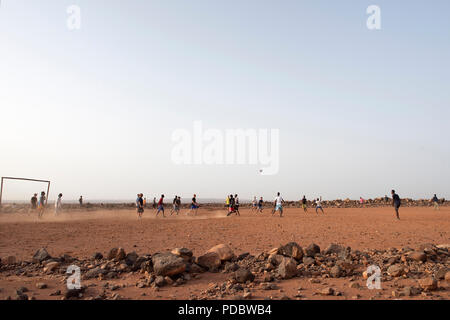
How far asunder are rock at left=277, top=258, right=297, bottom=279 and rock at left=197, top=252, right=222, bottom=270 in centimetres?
162

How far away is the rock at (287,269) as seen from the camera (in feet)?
22.5

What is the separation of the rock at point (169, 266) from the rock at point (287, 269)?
2.24 m

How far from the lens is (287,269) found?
6.89 metres

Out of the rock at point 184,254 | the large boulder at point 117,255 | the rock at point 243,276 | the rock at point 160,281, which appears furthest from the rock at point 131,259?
the rock at point 243,276

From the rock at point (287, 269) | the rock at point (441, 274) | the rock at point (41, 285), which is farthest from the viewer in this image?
the rock at point (287, 269)

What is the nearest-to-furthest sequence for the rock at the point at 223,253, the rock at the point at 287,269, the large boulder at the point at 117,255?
the rock at the point at 287,269 < the rock at the point at 223,253 < the large boulder at the point at 117,255

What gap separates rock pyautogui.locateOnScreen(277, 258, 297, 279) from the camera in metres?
6.85

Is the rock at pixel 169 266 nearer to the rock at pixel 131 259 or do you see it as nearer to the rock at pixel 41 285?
the rock at pixel 131 259

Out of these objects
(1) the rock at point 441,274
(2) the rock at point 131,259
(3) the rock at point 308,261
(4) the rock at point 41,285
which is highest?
(1) the rock at point 441,274

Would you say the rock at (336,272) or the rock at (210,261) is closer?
the rock at (336,272)

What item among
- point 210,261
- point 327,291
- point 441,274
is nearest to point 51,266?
point 210,261

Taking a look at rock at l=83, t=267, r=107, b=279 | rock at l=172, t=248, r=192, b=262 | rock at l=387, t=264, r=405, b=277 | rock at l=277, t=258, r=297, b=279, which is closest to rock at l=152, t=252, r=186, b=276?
rock at l=172, t=248, r=192, b=262
